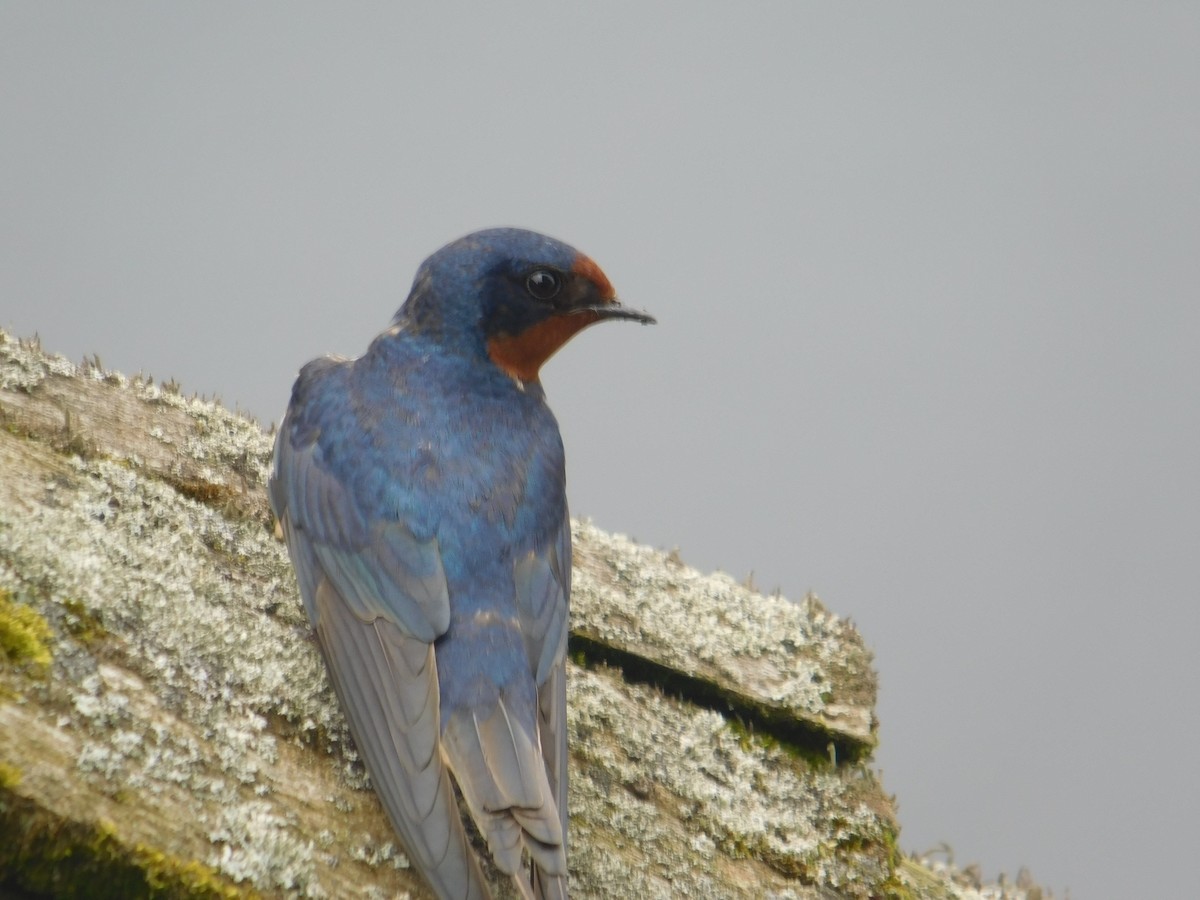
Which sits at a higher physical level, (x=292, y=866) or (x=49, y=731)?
(x=49, y=731)

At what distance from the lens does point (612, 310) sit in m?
2.92

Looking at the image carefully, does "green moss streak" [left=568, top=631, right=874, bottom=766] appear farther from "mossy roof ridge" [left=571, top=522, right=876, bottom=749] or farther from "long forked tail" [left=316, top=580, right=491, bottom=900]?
"long forked tail" [left=316, top=580, right=491, bottom=900]

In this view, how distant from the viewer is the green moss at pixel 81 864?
5.01 ft

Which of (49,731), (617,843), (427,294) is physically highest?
(427,294)

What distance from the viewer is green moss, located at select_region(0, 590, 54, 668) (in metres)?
1.70

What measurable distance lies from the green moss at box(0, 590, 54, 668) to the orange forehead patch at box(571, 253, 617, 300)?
148 cm

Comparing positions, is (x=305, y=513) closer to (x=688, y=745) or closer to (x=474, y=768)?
(x=474, y=768)

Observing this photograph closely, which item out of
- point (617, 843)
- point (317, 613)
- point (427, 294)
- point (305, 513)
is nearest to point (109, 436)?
point (305, 513)

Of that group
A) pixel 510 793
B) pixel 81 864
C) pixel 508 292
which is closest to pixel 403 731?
pixel 510 793

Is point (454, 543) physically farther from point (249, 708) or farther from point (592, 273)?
point (592, 273)

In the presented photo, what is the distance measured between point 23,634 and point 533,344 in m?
1.42

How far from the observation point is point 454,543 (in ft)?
7.70

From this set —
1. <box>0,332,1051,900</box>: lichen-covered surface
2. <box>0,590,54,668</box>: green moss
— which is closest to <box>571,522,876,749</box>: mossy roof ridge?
<box>0,332,1051,900</box>: lichen-covered surface

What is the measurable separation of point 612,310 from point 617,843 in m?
1.25
